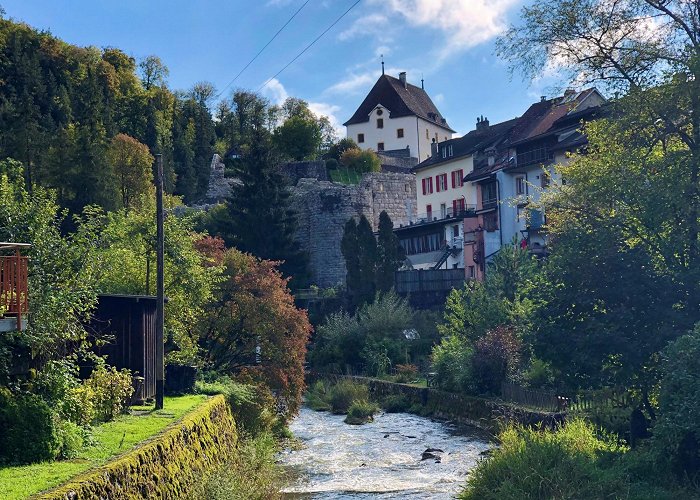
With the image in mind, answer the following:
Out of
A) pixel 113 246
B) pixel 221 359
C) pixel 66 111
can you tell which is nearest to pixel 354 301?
pixel 221 359

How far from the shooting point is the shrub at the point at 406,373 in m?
39.5

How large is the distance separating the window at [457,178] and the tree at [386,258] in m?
9.40

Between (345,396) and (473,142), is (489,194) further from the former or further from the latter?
(345,396)

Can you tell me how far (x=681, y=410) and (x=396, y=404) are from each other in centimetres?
2236

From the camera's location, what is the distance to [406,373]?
40.1 metres

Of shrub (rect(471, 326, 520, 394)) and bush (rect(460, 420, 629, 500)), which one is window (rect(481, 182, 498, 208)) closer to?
shrub (rect(471, 326, 520, 394))

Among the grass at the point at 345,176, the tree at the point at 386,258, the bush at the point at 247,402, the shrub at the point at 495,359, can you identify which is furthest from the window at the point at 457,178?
the bush at the point at 247,402

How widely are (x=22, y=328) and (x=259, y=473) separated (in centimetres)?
644

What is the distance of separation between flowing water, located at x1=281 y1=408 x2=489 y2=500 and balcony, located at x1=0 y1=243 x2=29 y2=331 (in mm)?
7472

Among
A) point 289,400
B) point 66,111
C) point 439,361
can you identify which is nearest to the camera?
point 289,400

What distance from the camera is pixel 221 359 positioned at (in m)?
28.6

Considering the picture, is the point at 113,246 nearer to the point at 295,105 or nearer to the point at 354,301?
the point at 354,301

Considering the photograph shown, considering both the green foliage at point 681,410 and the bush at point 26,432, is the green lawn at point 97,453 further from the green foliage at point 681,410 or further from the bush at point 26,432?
the green foliage at point 681,410

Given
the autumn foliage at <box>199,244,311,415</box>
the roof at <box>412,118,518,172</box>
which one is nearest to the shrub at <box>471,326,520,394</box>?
the autumn foliage at <box>199,244,311,415</box>
